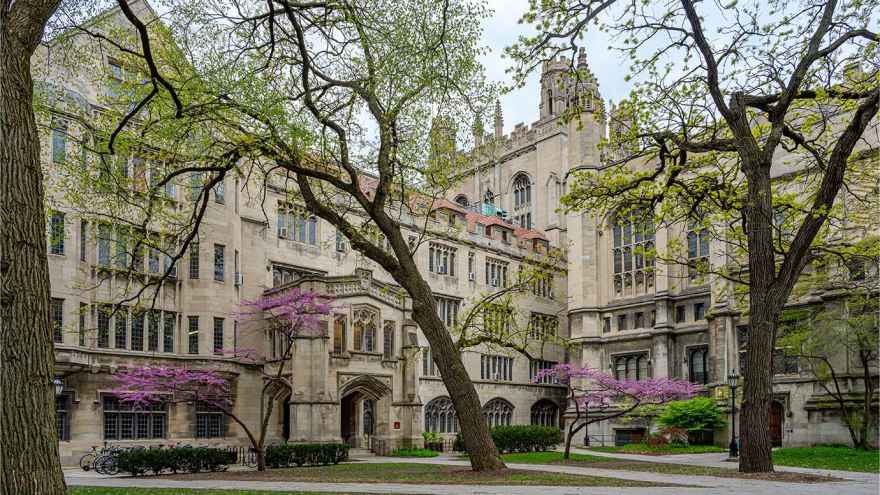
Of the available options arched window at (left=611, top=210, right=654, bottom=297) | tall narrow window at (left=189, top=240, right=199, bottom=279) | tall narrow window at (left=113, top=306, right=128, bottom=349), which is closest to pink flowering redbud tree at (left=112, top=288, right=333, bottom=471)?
tall narrow window at (left=113, top=306, right=128, bottom=349)

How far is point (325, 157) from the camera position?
63.1 feet

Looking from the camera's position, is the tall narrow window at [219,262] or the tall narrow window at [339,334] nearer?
the tall narrow window at [219,262]

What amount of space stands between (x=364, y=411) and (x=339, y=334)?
275 inches

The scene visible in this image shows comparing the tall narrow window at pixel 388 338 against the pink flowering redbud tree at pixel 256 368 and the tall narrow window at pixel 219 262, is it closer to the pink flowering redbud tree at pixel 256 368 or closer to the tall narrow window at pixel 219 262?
the pink flowering redbud tree at pixel 256 368

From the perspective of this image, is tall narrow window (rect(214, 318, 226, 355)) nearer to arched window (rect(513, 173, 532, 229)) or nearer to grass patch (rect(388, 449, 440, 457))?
grass patch (rect(388, 449, 440, 457))

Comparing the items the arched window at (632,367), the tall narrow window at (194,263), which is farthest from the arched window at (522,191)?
the tall narrow window at (194,263)

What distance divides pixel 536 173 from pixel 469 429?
4896 centimetres

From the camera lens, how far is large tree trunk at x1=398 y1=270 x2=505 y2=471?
17875 millimetres

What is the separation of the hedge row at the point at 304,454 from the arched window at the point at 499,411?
22.7 m

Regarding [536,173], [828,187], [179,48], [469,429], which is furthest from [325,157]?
[536,173]

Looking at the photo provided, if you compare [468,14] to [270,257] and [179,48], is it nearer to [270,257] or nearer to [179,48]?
[179,48]

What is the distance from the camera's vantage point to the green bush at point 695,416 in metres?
42.2

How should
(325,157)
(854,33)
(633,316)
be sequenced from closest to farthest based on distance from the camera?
1. (854,33)
2. (325,157)
3. (633,316)

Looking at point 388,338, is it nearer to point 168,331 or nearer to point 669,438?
point 168,331
